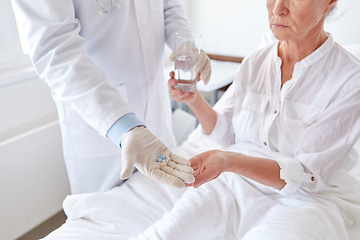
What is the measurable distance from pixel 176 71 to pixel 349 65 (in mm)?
637

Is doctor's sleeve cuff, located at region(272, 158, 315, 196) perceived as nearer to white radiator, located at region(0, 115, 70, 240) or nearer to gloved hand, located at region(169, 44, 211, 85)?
gloved hand, located at region(169, 44, 211, 85)

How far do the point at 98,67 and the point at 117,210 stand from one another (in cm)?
56

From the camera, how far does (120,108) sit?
0.91 m

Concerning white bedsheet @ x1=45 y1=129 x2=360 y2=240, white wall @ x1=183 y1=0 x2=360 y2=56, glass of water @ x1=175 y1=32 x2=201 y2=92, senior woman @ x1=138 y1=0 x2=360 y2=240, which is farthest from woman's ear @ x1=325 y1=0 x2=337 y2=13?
white wall @ x1=183 y1=0 x2=360 y2=56

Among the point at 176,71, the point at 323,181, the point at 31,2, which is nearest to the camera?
the point at 31,2

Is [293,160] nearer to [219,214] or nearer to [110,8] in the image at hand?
[219,214]

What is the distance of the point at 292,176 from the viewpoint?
98cm

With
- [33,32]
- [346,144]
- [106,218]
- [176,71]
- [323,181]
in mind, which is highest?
[33,32]

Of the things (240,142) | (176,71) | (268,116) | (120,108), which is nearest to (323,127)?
(268,116)

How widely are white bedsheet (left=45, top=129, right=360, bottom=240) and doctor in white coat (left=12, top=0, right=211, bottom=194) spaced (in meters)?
0.20

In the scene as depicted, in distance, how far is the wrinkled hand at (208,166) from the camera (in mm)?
908

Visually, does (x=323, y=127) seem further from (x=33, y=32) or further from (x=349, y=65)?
(x=33, y=32)

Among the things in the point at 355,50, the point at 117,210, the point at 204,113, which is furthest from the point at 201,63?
the point at 355,50

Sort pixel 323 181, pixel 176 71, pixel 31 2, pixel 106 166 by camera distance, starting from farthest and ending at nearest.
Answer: pixel 106 166 → pixel 176 71 → pixel 323 181 → pixel 31 2
